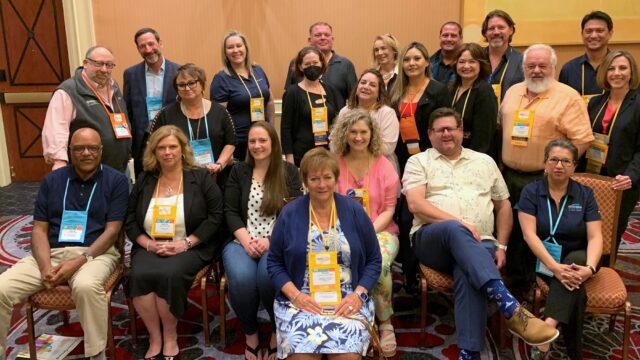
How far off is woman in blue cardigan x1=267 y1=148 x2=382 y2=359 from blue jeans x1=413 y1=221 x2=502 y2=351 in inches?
15.7

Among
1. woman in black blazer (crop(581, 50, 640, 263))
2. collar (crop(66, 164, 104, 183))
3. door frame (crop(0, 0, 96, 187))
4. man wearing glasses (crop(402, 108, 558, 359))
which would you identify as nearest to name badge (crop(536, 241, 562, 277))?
man wearing glasses (crop(402, 108, 558, 359))

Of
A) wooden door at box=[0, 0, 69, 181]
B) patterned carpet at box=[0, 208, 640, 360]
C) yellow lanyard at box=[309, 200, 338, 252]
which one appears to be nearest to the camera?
yellow lanyard at box=[309, 200, 338, 252]

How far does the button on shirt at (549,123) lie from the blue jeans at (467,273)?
763 mm

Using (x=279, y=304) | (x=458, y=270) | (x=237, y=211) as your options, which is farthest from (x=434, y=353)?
(x=237, y=211)

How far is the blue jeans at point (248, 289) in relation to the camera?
2723 millimetres

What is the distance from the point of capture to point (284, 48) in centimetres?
579

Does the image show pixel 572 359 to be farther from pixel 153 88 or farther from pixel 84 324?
pixel 153 88

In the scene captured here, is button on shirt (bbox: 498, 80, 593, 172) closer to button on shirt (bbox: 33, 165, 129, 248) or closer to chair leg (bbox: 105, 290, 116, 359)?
button on shirt (bbox: 33, 165, 129, 248)

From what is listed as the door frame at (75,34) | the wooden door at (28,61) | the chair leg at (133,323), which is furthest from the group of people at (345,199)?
the wooden door at (28,61)

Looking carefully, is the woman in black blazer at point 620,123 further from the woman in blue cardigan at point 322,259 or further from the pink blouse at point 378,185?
the woman in blue cardigan at point 322,259

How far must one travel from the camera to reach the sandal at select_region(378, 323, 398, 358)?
2740 mm

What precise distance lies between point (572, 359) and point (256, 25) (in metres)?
4.57

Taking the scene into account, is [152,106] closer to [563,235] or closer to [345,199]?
[345,199]

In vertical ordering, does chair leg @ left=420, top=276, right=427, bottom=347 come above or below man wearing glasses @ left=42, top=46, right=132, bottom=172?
below
